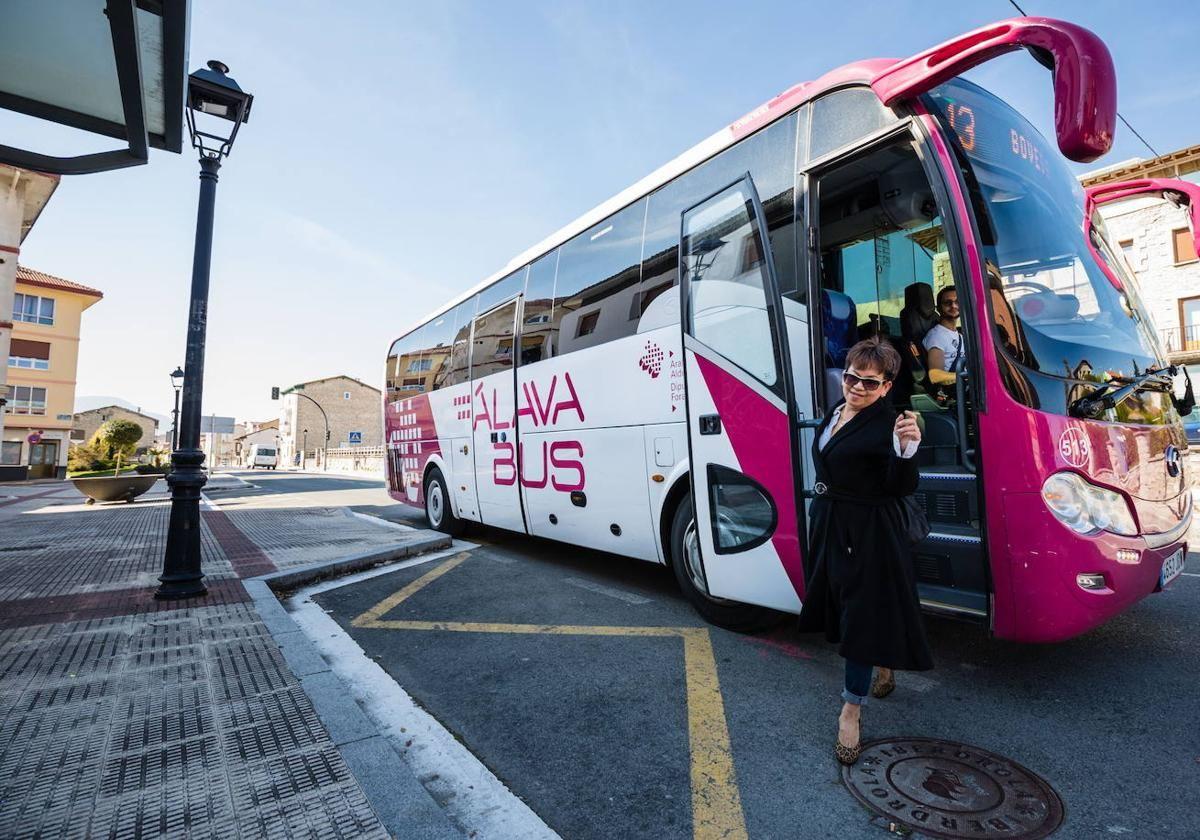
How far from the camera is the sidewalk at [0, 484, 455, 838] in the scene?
79.3 inches

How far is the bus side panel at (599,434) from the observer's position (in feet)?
15.5

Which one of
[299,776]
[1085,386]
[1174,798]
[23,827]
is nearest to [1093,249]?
[1085,386]

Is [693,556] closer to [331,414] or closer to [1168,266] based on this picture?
[1168,266]

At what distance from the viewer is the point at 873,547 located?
8.03 ft

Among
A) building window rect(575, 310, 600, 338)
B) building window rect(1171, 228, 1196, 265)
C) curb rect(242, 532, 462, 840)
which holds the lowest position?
curb rect(242, 532, 462, 840)

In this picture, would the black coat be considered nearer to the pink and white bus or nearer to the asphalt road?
the asphalt road

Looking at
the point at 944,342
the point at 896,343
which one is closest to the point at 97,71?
the point at 896,343

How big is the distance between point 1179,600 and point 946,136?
13.8 ft

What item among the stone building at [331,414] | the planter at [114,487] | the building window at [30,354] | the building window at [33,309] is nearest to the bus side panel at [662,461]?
the planter at [114,487]

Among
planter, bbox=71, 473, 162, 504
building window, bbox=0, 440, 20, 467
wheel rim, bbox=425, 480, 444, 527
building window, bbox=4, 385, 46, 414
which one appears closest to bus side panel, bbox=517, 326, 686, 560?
wheel rim, bbox=425, 480, 444, 527

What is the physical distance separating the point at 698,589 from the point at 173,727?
3152 millimetres

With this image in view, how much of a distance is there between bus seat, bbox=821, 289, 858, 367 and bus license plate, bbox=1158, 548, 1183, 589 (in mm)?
1891

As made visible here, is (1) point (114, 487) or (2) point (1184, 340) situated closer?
(1) point (114, 487)

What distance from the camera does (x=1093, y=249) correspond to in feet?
12.1
